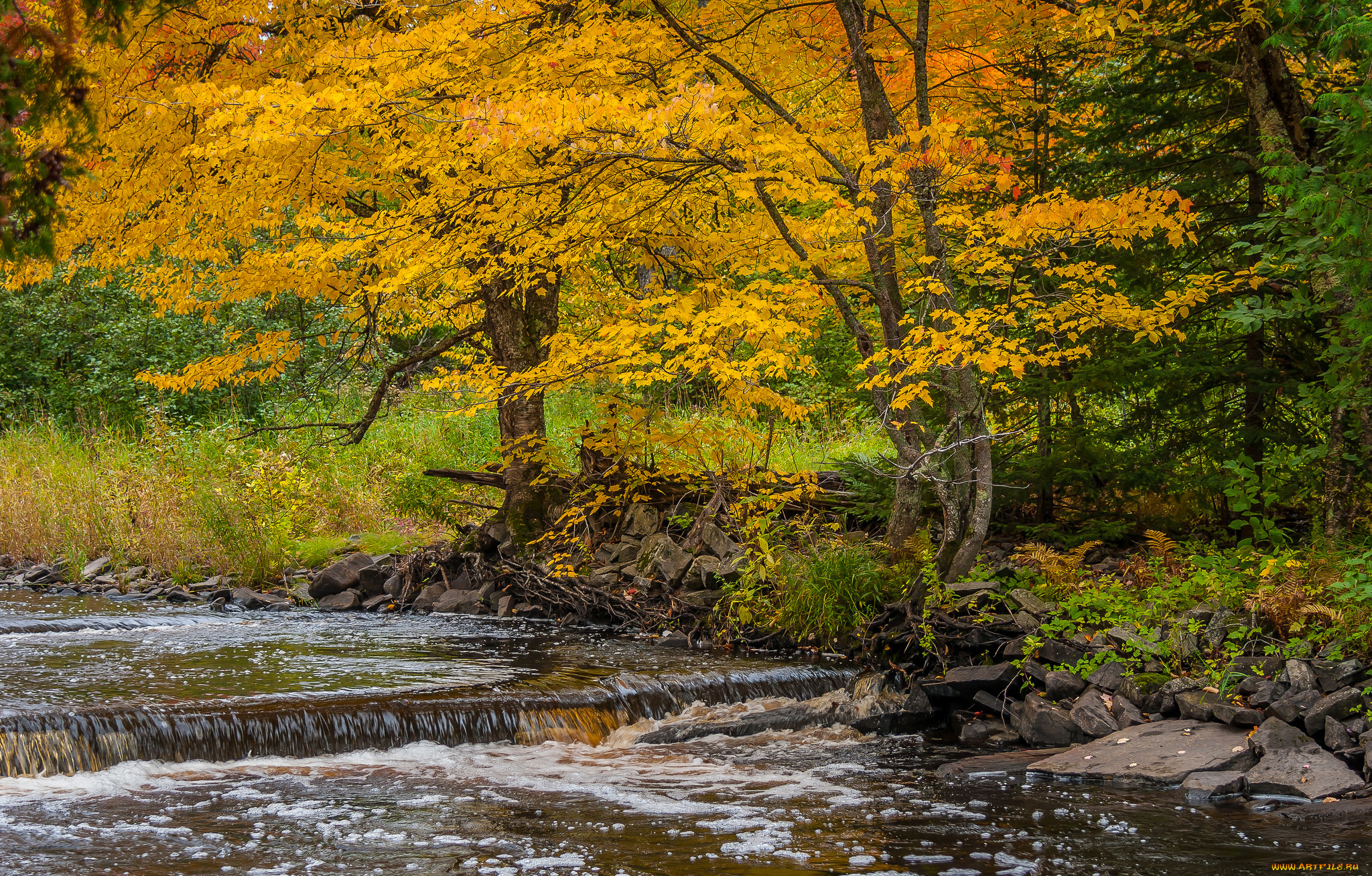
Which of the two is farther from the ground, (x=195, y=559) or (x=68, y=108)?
(x=68, y=108)

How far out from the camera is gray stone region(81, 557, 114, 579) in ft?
38.1

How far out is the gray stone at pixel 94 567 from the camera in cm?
1162

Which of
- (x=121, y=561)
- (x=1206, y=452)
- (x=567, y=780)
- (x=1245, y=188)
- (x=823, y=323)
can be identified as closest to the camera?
(x=567, y=780)

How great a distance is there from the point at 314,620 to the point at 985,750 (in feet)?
21.7

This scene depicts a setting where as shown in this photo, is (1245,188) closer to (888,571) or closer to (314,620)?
(888,571)

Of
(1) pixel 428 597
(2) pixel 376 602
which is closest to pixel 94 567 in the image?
(2) pixel 376 602

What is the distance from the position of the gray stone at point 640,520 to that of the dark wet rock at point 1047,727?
4.80 meters

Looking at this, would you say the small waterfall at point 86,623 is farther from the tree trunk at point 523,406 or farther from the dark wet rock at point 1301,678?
the dark wet rock at point 1301,678

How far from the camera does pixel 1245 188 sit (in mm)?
8773

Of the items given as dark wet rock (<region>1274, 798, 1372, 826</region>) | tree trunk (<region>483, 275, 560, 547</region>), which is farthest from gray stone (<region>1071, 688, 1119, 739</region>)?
tree trunk (<region>483, 275, 560, 547</region>)

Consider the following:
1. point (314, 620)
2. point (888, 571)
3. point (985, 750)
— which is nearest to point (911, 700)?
point (985, 750)

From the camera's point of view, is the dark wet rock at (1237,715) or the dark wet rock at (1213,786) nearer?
the dark wet rock at (1213,786)

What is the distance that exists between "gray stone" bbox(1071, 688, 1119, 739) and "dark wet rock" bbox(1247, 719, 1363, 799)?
79 cm

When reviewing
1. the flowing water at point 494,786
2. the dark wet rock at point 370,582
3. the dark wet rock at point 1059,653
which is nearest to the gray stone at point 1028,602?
the dark wet rock at point 1059,653
